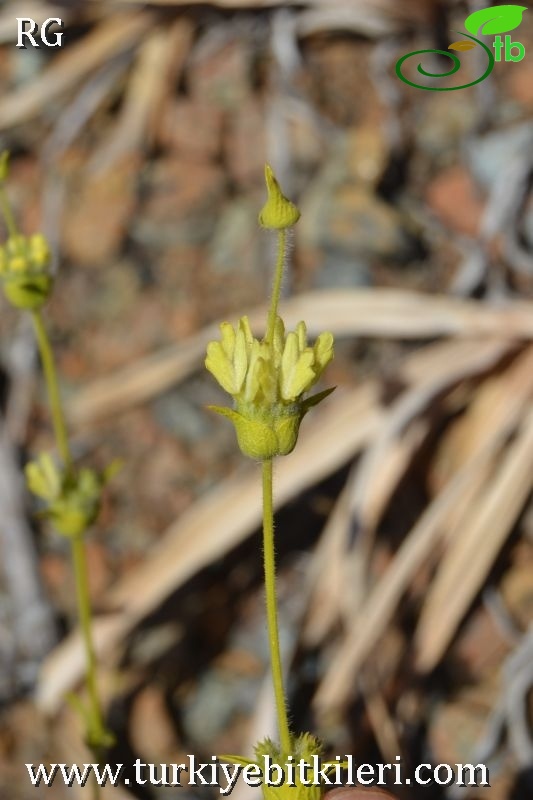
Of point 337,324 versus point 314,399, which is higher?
point 337,324

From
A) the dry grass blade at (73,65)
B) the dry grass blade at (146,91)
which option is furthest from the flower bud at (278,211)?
the dry grass blade at (73,65)

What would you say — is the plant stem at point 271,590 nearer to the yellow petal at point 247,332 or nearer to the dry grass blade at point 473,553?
the yellow petal at point 247,332

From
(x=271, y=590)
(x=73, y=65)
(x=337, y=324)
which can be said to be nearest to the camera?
(x=271, y=590)

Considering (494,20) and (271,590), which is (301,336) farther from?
(494,20)

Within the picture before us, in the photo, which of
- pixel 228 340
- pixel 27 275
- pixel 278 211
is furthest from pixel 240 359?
pixel 27 275

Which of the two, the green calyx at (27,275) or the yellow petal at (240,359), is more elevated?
the green calyx at (27,275)

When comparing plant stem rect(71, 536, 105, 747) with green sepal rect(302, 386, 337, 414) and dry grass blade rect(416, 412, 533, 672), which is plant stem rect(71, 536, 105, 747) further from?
dry grass blade rect(416, 412, 533, 672)

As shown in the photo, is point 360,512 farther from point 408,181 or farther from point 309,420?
point 408,181
